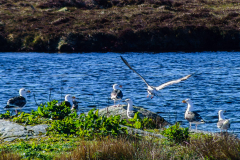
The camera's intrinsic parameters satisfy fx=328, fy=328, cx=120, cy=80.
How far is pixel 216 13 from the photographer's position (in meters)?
64.0

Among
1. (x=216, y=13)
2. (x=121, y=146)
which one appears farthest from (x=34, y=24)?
(x=121, y=146)

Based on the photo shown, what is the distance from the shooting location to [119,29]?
54625mm

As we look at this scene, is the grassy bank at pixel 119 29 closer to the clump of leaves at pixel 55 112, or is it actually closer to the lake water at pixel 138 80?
the lake water at pixel 138 80

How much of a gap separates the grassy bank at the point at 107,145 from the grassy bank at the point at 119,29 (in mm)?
41828

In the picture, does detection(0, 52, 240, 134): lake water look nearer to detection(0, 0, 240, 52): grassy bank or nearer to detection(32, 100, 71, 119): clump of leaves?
detection(32, 100, 71, 119): clump of leaves

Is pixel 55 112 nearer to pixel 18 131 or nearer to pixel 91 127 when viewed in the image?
pixel 18 131

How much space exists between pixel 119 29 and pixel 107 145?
1877 inches

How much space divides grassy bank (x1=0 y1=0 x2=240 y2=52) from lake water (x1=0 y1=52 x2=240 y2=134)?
7955mm

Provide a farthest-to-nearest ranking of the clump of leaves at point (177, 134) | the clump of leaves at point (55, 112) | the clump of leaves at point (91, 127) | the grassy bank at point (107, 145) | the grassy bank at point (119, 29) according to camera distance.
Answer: the grassy bank at point (119, 29)
the clump of leaves at point (55, 112)
the clump of leaves at point (177, 134)
the clump of leaves at point (91, 127)
the grassy bank at point (107, 145)

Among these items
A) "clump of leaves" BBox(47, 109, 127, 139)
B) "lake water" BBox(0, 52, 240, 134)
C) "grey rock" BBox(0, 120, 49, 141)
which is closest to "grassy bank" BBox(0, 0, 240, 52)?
"lake water" BBox(0, 52, 240, 134)

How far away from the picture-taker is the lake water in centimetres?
1903

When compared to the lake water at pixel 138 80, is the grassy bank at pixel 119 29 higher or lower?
higher

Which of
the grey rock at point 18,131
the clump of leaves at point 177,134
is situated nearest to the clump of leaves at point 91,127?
the grey rock at point 18,131

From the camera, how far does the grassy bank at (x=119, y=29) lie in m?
51.8
